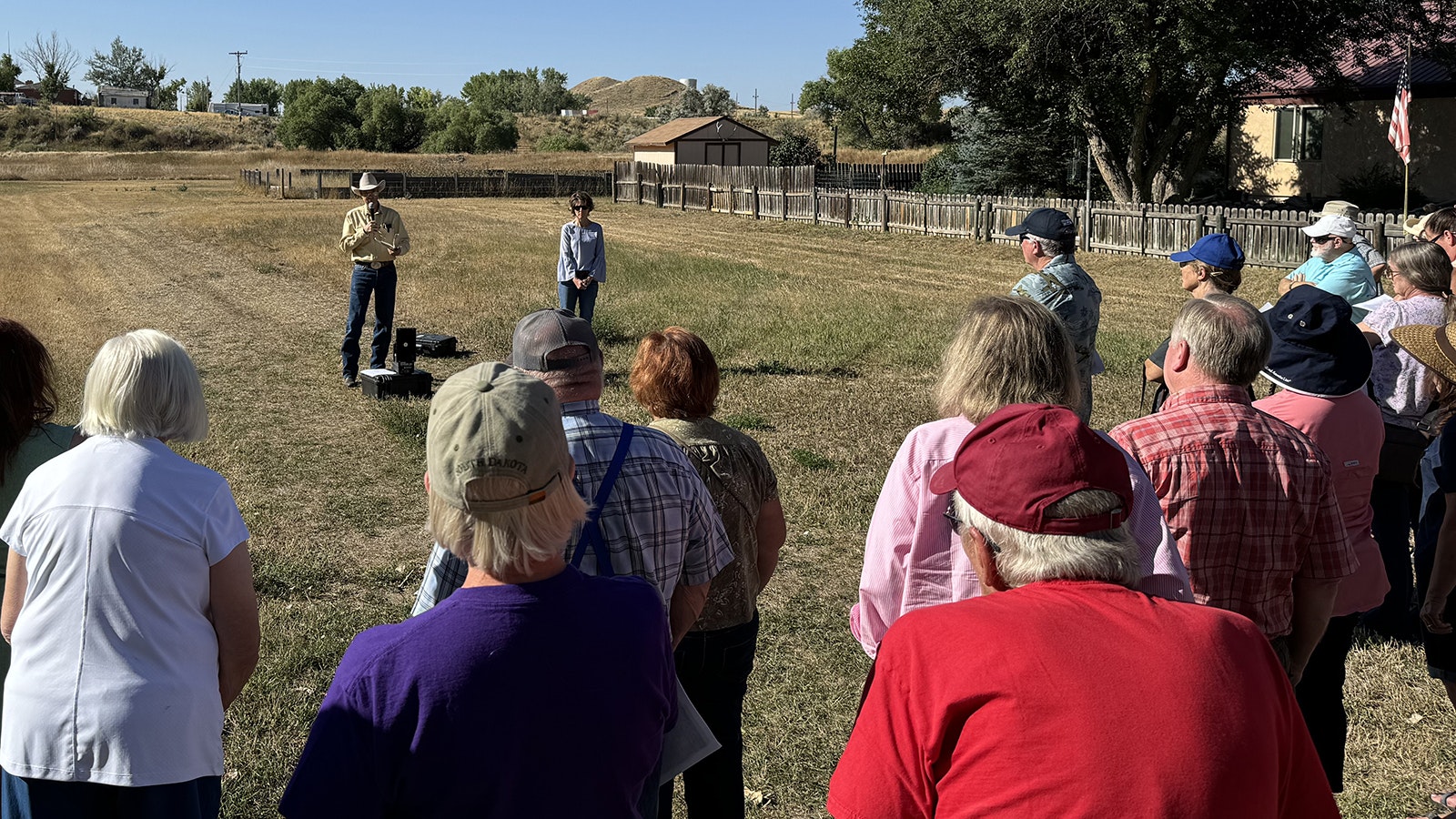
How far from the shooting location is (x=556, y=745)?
2061 mm

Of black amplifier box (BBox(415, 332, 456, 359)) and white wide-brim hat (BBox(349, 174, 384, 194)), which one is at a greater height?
white wide-brim hat (BBox(349, 174, 384, 194))

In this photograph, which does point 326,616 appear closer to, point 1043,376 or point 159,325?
point 1043,376

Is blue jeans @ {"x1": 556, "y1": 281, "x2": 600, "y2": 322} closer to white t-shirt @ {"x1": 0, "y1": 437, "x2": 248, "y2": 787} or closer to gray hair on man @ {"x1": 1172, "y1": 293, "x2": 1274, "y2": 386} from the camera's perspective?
gray hair on man @ {"x1": 1172, "y1": 293, "x2": 1274, "y2": 386}

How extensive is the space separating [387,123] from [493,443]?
88.5 metres

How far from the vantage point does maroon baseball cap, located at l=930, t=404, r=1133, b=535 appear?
2016 millimetres

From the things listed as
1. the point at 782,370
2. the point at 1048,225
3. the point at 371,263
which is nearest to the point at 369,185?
the point at 371,263

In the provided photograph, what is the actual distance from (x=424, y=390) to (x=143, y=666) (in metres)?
8.47

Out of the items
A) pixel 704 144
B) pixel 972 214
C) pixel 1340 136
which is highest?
pixel 704 144

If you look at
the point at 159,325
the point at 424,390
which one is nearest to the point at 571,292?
the point at 424,390

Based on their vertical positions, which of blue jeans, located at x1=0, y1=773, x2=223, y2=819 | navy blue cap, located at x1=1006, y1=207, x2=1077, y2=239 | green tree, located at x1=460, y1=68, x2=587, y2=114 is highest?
green tree, located at x1=460, y1=68, x2=587, y2=114

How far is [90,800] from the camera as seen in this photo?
2689 millimetres

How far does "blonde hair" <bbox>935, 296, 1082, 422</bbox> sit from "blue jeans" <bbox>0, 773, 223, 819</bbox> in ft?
7.05

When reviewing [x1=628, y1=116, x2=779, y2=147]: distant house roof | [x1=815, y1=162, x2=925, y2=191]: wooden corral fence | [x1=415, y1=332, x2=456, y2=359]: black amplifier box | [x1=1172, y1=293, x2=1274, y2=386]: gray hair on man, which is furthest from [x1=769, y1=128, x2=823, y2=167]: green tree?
[x1=1172, y1=293, x2=1274, y2=386]: gray hair on man

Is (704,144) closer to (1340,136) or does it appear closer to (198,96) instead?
(1340,136)
